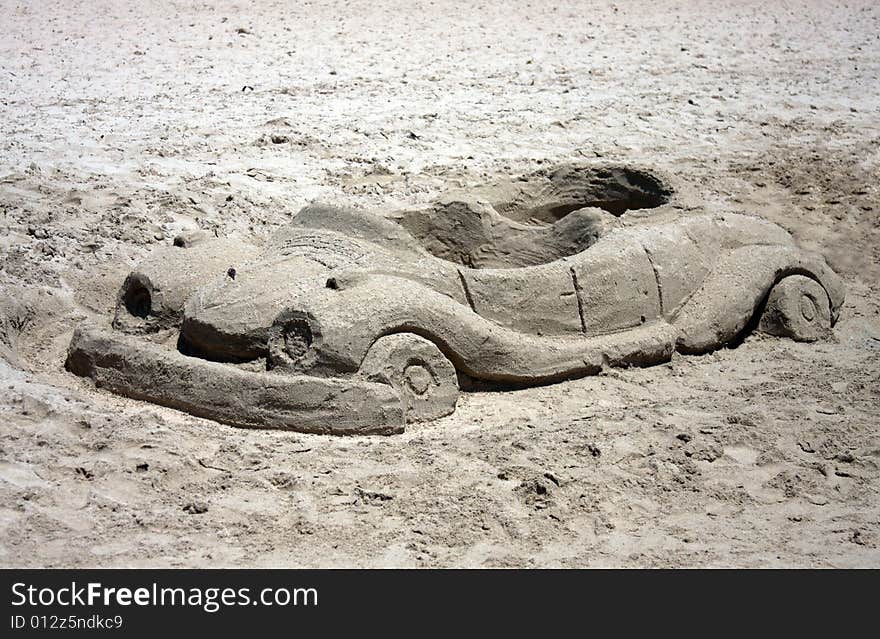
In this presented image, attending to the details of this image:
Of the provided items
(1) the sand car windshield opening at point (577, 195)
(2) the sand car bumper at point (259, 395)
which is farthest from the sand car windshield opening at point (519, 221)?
(2) the sand car bumper at point (259, 395)

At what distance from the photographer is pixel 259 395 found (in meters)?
4.75

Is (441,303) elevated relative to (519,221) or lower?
lower

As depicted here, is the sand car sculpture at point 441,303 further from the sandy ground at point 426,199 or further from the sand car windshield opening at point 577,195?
the sandy ground at point 426,199

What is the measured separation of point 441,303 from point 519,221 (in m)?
1.78

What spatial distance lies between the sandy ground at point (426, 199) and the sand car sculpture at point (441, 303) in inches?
5.2

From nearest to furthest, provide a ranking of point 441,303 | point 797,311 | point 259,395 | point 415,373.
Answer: point 259,395, point 415,373, point 441,303, point 797,311

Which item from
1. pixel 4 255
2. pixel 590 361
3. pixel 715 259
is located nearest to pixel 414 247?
pixel 590 361

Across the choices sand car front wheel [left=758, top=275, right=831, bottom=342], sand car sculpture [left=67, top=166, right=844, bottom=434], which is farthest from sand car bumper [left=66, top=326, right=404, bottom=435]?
sand car front wheel [left=758, top=275, right=831, bottom=342]

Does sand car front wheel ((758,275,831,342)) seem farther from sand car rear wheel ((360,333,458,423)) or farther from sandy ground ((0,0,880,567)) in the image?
sand car rear wheel ((360,333,458,423))

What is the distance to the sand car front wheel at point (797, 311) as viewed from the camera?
6.19 metres

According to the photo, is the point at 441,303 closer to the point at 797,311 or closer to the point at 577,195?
the point at 577,195

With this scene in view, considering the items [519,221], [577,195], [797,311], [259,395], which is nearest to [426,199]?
[519,221]

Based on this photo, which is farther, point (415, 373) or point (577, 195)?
point (577, 195)

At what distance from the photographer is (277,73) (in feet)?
32.5
